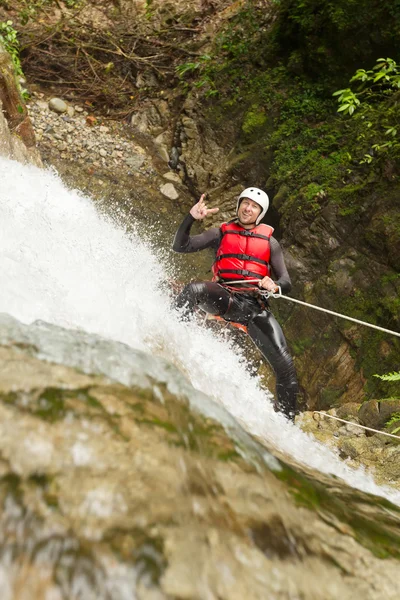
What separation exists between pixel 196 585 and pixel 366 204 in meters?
5.75

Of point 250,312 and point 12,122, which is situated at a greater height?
point 12,122

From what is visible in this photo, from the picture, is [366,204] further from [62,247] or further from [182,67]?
[182,67]

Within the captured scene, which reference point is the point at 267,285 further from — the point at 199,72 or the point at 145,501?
the point at 199,72

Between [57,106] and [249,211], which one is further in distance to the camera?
[57,106]

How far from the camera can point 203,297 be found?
4.37m

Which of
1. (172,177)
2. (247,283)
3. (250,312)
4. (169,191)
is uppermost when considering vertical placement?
(172,177)

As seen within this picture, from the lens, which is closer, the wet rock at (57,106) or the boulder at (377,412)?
the boulder at (377,412)

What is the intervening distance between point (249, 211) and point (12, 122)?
16.7 feet

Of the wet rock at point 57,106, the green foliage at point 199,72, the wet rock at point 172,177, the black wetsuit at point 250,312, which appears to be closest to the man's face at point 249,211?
the black wetsuit at point 250,312

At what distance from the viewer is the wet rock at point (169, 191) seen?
8711mm

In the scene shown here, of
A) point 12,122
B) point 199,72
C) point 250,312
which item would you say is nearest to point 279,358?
point 250,312

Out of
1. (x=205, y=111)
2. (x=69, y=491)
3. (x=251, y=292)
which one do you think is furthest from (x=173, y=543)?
(x=205, y=111)

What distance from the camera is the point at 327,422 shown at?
4684 mm

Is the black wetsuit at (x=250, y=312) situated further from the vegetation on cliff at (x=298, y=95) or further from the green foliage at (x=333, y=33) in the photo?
the green foliage at (x=333, y=33)
